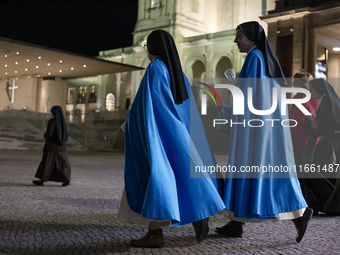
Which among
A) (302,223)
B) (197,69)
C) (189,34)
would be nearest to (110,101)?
(197,69)

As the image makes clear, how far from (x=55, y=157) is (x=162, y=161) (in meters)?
5.27

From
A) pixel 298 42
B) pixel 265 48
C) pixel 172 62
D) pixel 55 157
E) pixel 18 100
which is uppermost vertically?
pixel 298 42

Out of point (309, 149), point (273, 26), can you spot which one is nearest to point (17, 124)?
point (273, 26)

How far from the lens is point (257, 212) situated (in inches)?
137

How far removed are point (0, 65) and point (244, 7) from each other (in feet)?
88.8

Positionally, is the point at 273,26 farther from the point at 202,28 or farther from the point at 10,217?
the point at 202,28

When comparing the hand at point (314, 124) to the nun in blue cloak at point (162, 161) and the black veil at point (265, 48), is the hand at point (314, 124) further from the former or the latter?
the nun in blue cloak at point (162, 161)

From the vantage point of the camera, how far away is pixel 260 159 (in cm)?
367

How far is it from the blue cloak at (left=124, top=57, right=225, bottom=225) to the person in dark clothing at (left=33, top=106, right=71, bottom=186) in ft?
15.9

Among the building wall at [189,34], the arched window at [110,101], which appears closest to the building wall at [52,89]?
the building wall at [189,34]

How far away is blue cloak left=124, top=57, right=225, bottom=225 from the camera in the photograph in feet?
10.6

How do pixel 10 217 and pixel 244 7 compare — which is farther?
pixel 244 7

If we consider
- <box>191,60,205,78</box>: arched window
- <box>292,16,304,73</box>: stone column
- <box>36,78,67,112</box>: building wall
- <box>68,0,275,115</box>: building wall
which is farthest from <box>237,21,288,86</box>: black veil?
<box>191,60,205,78</box>: arched window

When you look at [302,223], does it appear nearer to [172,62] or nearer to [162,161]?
[162,161]
